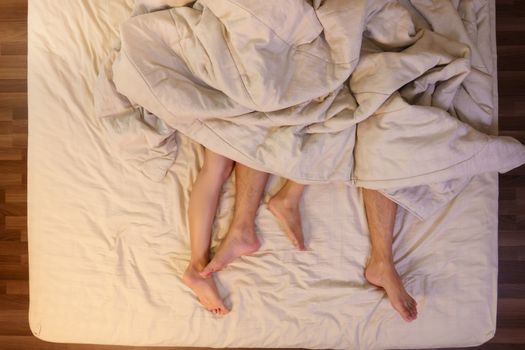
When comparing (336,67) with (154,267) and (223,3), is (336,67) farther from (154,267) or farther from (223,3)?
(154,267)

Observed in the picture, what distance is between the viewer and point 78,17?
1166 mm

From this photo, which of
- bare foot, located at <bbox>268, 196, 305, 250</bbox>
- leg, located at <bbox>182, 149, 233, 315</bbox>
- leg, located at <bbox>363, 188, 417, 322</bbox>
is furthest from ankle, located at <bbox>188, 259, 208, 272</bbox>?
leg, located at <bbox>363, 188, 417, 322</bbox>

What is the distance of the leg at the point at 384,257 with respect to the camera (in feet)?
3.45

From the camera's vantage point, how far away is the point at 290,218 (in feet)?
3.52

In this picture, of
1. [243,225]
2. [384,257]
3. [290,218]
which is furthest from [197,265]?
[384,257]

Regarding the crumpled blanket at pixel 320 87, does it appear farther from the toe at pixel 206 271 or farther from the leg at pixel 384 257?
the toe at pixel 206 271

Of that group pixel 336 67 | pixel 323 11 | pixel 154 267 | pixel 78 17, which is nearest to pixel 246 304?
pixel 154 267

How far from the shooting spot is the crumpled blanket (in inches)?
36.9

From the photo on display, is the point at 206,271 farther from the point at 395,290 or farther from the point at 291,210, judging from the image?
the point at 395,290

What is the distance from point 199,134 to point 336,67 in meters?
0.34

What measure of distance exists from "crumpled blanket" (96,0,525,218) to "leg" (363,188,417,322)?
0.17 feet

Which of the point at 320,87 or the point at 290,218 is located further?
the point at 290,218

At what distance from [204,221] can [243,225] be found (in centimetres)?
10

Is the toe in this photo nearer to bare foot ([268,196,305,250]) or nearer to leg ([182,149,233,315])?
leg ([182,149,233,315])
